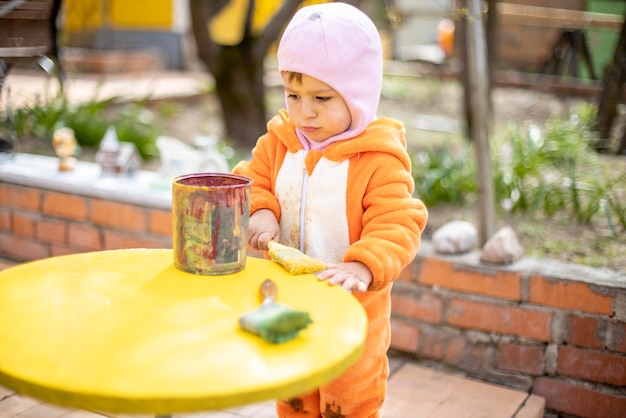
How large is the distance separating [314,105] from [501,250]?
1.14m

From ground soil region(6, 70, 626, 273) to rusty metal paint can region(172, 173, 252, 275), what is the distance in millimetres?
1602

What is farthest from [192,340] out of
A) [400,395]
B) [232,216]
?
[400,395]

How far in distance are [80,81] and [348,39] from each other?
22.2 feet

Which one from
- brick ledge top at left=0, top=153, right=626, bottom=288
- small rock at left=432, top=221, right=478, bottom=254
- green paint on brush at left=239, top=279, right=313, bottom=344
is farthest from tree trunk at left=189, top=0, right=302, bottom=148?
green paint on brush at left=239, top=279, right=313, bottom=344

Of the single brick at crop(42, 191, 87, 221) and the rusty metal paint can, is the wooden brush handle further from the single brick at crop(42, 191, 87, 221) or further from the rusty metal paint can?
the single brick at crop(42, 191, 87, 221)

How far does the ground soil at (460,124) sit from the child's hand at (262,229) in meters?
1.29

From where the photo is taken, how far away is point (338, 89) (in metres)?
1.64

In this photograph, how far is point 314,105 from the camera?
1.67 metres

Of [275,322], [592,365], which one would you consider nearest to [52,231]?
[592,365]

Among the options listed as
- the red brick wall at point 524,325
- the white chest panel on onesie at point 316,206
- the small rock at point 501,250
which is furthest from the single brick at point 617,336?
the white chest panel on onesie at point 316,206

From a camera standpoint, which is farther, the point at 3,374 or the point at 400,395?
the point at 400,395

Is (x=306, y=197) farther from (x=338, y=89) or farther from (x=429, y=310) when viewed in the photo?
(x=429, y=310)

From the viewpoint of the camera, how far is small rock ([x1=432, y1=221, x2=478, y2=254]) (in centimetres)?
264

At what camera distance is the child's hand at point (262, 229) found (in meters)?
1.73
